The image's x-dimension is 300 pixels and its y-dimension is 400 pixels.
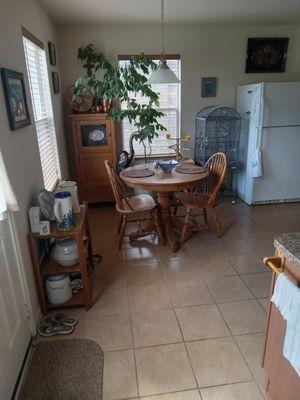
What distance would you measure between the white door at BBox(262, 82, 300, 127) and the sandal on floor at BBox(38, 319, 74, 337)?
318cm

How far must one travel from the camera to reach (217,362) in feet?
5.59

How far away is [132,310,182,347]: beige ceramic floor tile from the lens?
1.87 metres

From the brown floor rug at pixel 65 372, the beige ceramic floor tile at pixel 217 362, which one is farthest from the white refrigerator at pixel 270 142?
the brown floor rug at pixel 65 372

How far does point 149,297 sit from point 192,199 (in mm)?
1252

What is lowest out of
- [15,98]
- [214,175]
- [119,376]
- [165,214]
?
[119,376]

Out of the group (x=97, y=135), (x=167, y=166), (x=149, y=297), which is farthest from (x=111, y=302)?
(x=97, y=135)

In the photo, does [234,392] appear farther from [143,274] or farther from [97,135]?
[97,135]

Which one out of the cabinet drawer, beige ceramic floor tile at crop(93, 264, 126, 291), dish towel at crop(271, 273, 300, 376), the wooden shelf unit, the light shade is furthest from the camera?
the light shade

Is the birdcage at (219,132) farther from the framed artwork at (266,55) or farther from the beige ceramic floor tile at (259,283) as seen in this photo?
the beige ceramic floor tile at (259,283)

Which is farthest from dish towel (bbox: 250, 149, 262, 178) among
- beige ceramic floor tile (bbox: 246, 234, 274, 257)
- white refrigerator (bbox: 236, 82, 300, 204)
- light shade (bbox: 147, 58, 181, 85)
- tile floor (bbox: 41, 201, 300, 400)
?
light shade (bbox: 147, 58, 181, 85)

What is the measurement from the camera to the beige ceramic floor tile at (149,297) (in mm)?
2176

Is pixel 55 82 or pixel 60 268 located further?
pixel 55 82

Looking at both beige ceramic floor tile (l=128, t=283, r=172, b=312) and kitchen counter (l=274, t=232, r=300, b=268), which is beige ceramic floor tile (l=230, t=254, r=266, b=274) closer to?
beige ceramic floor tile (l=128, t=283, r=172, b=312)

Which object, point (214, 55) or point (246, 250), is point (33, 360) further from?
point (214, 55)
